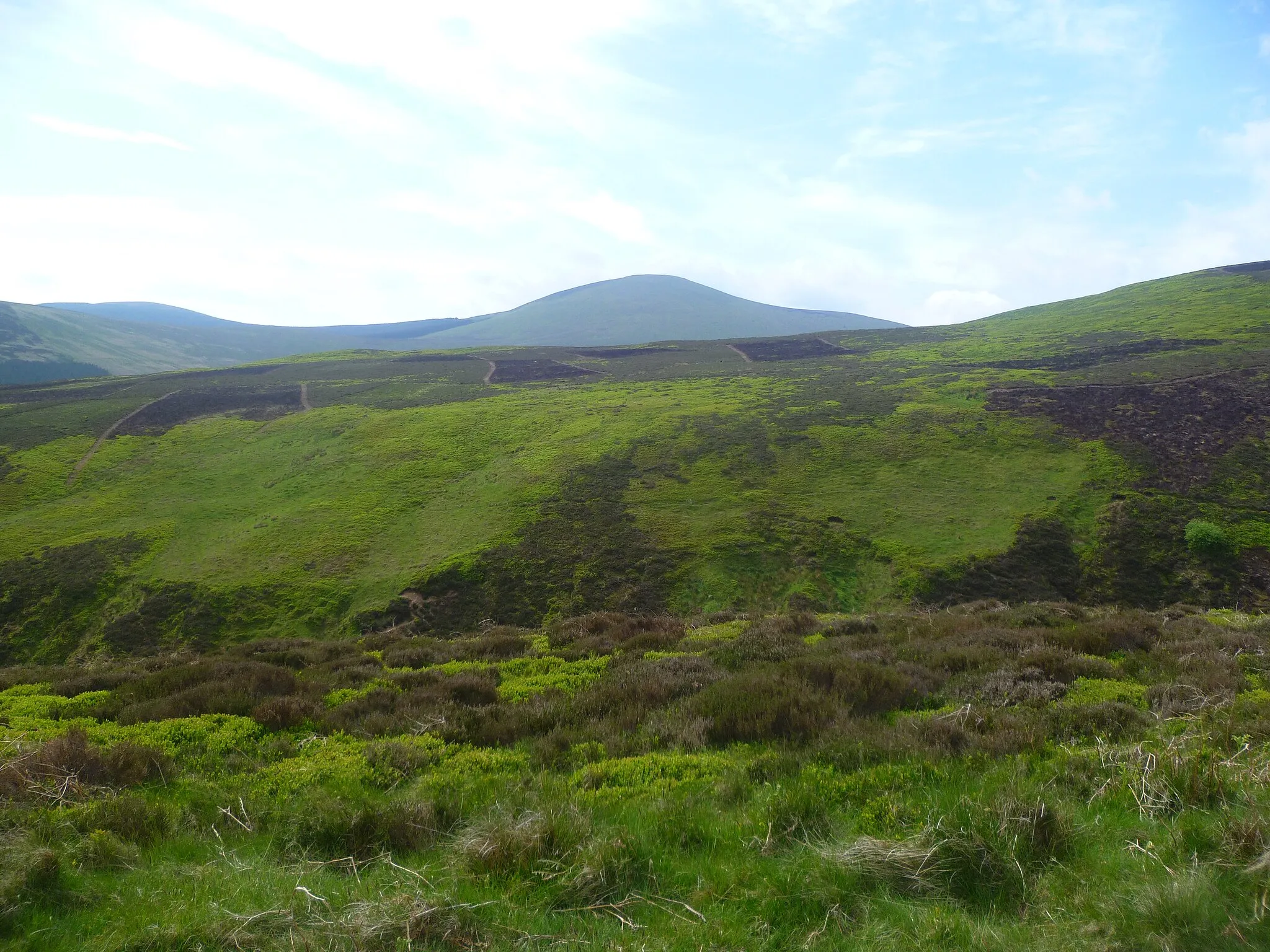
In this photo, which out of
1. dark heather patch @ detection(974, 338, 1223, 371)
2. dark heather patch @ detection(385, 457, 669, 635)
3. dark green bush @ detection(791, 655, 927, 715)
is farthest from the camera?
dark heather patch @ detection(974, 338, 1223, 371)

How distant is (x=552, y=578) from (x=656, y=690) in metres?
20.7

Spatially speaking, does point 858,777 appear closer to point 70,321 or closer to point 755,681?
point 755,681

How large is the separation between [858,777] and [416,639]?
55.4 ft

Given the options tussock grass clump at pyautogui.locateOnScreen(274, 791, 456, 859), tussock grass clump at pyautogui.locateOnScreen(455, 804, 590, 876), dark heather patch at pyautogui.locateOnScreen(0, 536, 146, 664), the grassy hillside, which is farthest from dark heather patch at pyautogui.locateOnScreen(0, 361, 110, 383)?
tussock grass clump at pyautogui.locateOnScreen(455, 804, 590, 876)

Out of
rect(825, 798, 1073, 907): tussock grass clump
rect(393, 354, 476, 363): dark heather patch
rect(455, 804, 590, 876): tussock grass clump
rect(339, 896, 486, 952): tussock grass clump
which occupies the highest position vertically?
rect(393, 354, 476, 363): dark heather patch

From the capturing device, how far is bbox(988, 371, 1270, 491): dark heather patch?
128 ft

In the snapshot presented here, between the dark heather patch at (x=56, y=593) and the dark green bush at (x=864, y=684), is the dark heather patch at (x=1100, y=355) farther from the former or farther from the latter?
the dark heather patch at (x=56, y=593)

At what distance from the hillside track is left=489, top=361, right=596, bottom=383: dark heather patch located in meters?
36.5

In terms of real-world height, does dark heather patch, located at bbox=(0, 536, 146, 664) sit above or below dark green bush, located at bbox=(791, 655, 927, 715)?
below

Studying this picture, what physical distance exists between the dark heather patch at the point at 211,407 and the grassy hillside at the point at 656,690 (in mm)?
9368

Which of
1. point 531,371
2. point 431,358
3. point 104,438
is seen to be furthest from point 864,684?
point 431,358

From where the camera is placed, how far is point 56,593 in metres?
30.4

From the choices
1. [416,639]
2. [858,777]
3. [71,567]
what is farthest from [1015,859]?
[71,567]

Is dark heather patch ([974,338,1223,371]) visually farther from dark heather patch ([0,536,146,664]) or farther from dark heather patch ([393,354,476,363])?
dark heather patch ([0,536,146,664])
